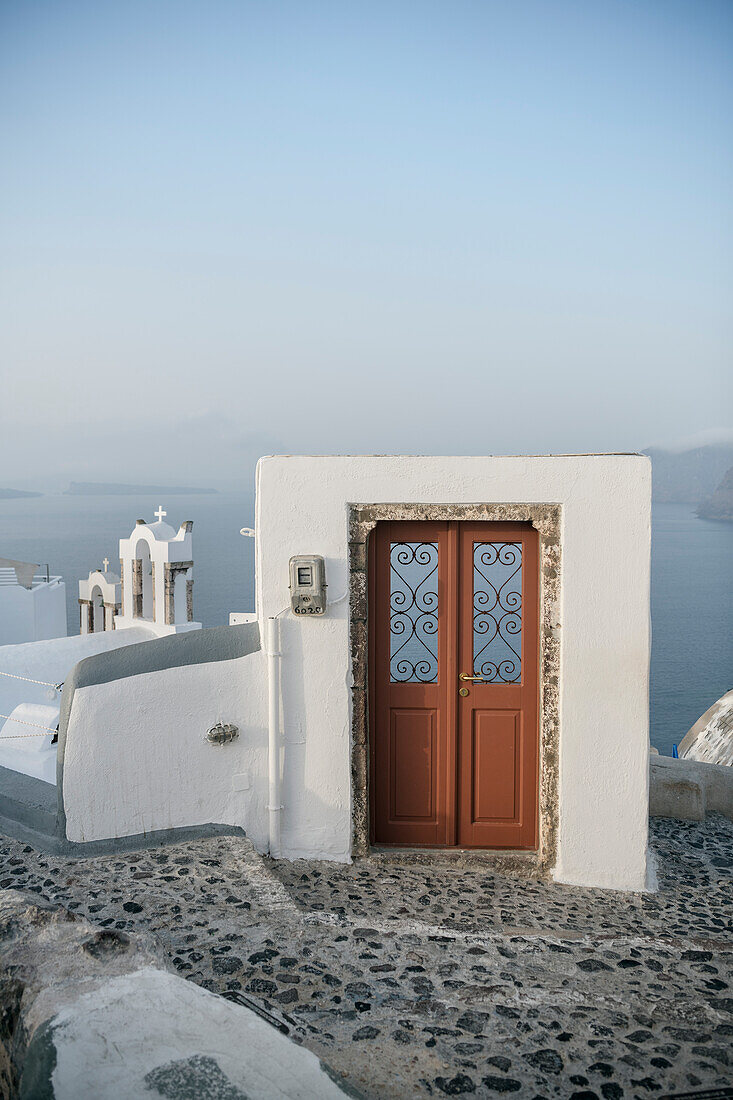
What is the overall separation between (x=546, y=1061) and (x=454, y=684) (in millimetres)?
2663

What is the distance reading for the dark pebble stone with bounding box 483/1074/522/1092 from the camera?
2930 mm

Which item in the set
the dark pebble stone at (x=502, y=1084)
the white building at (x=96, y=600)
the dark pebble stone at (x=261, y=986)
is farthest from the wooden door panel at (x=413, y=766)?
the white building at (x=96, y=600)

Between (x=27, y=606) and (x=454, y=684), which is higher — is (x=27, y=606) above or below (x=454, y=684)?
below

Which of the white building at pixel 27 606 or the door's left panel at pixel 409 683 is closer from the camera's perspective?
the door's left panel at pixel 409 683

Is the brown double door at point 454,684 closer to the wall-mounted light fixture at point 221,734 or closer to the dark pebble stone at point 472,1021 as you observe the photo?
the wall-mounted light fixture at point 221,734

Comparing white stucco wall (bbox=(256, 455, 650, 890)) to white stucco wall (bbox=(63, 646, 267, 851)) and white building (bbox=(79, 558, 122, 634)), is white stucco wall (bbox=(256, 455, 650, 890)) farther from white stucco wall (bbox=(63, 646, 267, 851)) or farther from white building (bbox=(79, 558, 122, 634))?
white building (bbox=(79, 558, 122, 634))

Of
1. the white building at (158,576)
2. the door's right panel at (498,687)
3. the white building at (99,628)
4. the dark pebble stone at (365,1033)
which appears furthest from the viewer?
the white building at (158,576)

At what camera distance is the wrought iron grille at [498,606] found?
18.1ft

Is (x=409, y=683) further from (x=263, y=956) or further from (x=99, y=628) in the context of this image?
(x=99, y=628)

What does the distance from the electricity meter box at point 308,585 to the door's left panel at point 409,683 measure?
1.27 ft

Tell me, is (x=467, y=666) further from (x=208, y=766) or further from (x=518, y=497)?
(x=208, y=766)

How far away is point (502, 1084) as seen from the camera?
2.96 metres

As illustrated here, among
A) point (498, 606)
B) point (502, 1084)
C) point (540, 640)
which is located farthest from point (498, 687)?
point (502, 1084)

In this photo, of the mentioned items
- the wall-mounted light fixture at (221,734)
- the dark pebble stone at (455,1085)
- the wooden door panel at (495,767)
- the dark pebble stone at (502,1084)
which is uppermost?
the wall-mounted light fixture at (221,734)
